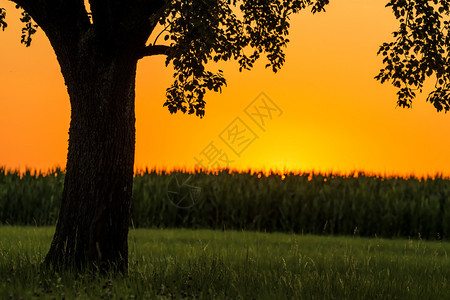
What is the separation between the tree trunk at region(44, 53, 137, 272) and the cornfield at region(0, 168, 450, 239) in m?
8.71

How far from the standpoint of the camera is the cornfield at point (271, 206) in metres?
18.6

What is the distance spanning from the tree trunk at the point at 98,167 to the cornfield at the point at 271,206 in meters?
8.71

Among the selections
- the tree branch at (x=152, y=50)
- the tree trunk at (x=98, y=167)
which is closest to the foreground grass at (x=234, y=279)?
the tree trunk at (x=98, y=167)


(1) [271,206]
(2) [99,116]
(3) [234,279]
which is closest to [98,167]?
(2) [99,116]

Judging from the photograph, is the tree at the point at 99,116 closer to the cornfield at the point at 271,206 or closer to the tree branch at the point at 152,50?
the tree branch at the point at 152,50

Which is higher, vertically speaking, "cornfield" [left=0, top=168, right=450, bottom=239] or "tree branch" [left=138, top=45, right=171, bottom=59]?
"tree branch" [left=138, top=45, right=171, bottom=59]

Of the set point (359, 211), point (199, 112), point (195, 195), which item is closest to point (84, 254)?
point (199, 112)

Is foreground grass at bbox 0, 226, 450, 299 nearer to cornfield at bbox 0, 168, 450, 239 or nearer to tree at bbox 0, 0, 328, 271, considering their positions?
tree at bbox 0, 0, 328, 271

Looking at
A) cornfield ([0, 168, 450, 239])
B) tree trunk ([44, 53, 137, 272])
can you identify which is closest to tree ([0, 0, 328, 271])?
tree trunk ([44, 53, 137, 272])

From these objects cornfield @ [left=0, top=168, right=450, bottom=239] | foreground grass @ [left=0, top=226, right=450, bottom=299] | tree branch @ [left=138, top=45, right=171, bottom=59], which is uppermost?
tree branch @ [left=138, top=45, right=171, bottom=59]

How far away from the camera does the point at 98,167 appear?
9.68 metres

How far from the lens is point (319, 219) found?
18.7 metres

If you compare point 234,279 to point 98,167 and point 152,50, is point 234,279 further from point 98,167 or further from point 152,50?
point 152,50

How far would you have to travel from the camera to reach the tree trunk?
9695mm
